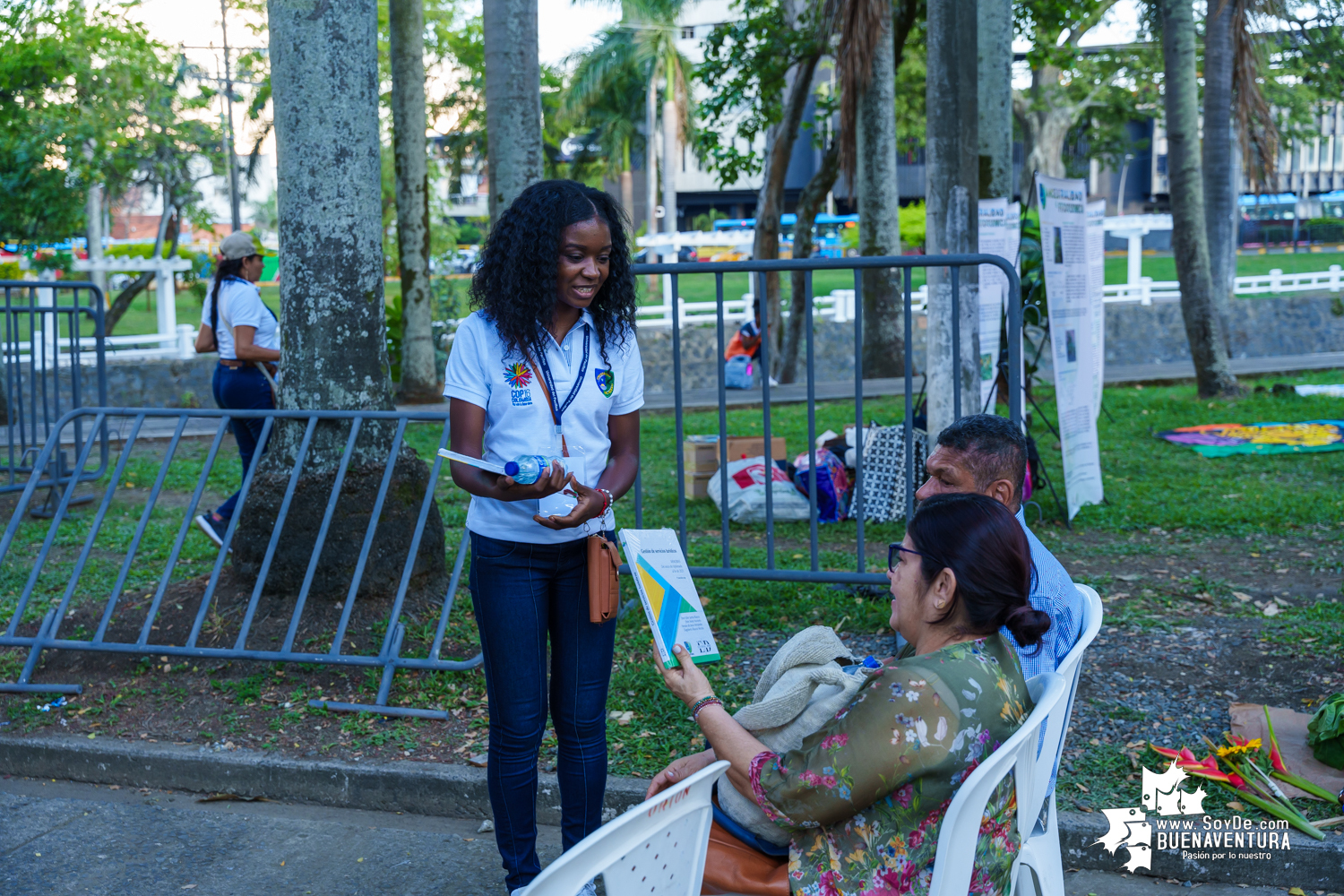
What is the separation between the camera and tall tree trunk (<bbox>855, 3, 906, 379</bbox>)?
13.4 meters

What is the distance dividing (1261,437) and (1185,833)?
26.7ft

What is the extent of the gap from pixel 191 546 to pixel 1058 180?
19.6 ft

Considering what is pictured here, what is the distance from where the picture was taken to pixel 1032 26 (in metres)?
15.4

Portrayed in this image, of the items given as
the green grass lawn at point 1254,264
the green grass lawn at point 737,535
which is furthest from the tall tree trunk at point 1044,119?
the green grass lawn at point 737,535

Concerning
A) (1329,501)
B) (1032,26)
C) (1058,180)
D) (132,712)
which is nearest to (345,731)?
(132,712)

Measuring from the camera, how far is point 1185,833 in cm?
344

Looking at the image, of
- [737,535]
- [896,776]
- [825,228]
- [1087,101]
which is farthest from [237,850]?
[825,228]

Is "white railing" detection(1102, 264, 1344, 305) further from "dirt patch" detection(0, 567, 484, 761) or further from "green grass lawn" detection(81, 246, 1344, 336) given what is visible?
"dirt patch" detection(0, 567, 484, 761)

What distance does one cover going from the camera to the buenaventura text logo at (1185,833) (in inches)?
134

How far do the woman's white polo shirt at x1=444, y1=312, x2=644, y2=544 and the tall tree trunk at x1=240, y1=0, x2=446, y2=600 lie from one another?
2240mm

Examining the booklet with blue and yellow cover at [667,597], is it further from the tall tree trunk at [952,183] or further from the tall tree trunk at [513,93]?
the tall tree trunk at [513,93]

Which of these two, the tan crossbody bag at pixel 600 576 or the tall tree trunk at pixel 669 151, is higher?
the tall tree trunk at pixel 669 151

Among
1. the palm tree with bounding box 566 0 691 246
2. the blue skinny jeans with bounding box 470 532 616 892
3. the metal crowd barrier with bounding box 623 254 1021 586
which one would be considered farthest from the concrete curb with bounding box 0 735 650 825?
the palm tree with bounding box 566 0 691 246

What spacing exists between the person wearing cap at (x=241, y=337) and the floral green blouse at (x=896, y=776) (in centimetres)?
496
